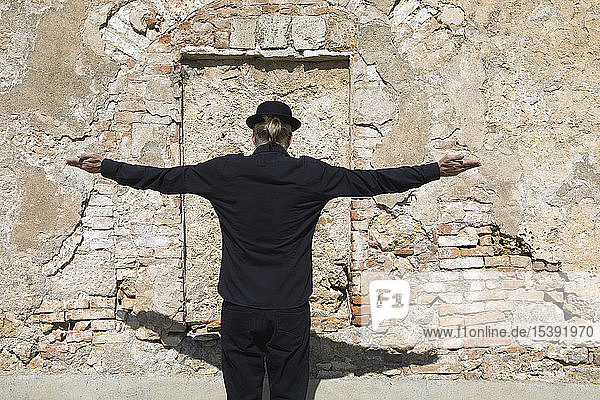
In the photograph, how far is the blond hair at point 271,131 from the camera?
3.08 m

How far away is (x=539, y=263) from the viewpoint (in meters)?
4.16

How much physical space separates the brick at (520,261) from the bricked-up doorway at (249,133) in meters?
1.08

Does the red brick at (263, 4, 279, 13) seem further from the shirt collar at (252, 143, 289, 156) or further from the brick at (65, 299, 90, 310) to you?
the brick at (65, 299, 90, 310)

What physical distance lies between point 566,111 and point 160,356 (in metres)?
3.09

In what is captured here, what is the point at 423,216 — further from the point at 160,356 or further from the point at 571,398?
the point at 160,356

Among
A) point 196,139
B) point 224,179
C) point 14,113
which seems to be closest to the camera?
point 224,179

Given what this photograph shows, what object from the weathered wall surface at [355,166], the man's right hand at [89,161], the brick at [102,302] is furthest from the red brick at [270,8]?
the brick at [102,302]

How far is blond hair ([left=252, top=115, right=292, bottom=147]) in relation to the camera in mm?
3076

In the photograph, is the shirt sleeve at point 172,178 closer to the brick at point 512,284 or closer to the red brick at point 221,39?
the red brick at point 221,39

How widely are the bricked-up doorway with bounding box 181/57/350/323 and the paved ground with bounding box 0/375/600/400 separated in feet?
1.61

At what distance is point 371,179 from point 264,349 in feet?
3.22

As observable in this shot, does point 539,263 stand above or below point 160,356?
above

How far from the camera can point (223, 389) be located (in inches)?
159

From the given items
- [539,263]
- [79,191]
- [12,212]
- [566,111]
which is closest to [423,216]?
[539,263]
